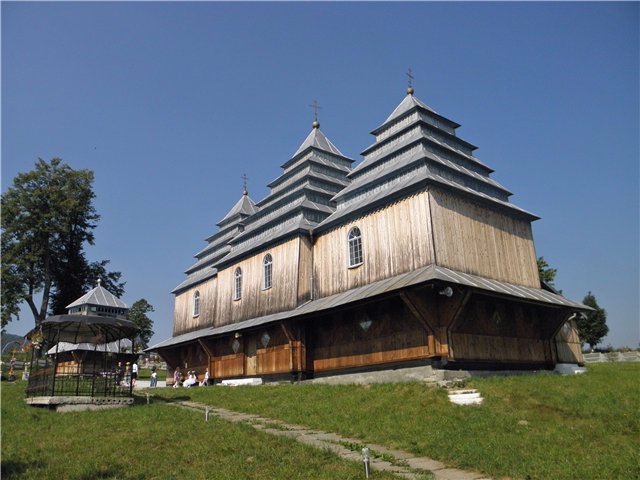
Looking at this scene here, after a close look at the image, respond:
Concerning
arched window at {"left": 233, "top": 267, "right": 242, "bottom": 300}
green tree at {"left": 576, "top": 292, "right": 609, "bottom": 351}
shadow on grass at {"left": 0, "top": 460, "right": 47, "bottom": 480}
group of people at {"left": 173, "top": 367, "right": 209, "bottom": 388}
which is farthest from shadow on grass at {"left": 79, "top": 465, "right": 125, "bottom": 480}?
green tree at {"left": 576, "top": 292, "right": 609, "bottom": 351}

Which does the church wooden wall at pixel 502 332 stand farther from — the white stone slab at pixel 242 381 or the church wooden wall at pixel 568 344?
the white stone slab at pixel 242 381

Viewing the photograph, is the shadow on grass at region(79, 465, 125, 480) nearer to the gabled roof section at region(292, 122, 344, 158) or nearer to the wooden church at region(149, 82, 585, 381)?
the wooden church at region(149, 82, 585, 381)

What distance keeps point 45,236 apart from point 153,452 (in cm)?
3719

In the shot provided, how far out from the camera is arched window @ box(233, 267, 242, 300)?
2973cm

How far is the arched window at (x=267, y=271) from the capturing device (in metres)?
27.1

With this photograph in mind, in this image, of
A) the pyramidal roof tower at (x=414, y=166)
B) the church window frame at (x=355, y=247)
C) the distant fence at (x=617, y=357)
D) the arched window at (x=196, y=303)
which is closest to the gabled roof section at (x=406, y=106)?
the pyramidal roof tower at (x=414, y=166)

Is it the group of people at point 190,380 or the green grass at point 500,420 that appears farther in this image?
the group of people at point 190,380

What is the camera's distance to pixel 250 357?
2689 centimetres

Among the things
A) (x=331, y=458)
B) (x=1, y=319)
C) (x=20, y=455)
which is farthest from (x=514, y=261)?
(x=1, y=319)

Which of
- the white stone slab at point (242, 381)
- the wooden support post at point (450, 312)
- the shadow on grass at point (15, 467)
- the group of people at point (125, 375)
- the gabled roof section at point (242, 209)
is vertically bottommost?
the shadow on grass at point (15, 467)

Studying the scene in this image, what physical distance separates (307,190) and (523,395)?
1672cm

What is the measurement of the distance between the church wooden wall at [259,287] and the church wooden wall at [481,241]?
25.4 feet

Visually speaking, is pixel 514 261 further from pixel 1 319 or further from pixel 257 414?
pixel 1 319

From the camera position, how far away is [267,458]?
31.0 feet
